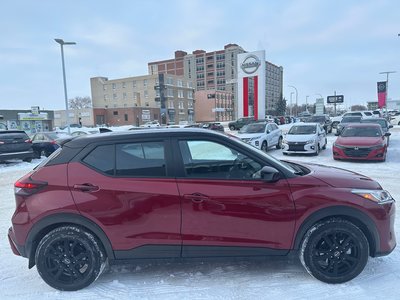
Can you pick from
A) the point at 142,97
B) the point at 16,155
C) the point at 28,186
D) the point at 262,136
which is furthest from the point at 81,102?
the point at 28,186

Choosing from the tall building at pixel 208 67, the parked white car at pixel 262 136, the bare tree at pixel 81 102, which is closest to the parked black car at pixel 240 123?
the parked white car at pixel 262 136

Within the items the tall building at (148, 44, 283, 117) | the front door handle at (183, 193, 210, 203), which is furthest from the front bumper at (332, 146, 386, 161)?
the tall building at (148, 44, 283, 117)

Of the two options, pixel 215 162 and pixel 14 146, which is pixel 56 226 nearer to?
pixel 215 162

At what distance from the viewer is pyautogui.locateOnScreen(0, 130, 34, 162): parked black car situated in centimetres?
1186

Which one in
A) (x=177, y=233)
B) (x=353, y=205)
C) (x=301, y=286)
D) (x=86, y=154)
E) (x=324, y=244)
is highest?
(x=86, y=154)

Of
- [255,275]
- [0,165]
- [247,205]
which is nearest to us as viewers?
[247,205]

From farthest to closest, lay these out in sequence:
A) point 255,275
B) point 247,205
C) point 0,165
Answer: point 0,165 < point 255,275 < point 247,205

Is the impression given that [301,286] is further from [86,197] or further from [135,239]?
[86,197]

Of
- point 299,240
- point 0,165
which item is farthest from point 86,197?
point 0,165

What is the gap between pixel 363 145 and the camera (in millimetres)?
10883

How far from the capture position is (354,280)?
10.5 feet

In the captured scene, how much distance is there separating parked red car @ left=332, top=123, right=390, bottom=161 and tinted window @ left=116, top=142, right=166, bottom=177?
32.8 ft

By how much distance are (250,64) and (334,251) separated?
2719 cm

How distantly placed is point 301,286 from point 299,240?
501mm
